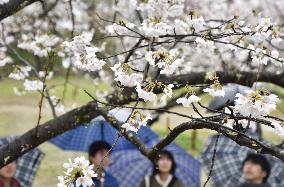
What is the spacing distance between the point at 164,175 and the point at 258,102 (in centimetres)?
284

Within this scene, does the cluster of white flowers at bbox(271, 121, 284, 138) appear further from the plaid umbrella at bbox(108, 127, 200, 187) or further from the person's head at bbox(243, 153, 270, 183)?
the plaid umbrella at bbox(108, 127, 200, 187)

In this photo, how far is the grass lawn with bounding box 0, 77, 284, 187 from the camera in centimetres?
1020

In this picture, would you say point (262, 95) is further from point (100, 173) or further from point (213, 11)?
point (213, 11)

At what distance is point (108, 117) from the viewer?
11.3 feet

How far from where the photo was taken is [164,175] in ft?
16.1

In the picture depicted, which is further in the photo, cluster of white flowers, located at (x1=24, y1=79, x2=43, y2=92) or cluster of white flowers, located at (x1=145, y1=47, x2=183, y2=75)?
cluster of white flowers, located at (x1=24, y1=79, x2=43, y2=92)

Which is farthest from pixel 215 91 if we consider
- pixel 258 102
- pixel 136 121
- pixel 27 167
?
pixel 27 167

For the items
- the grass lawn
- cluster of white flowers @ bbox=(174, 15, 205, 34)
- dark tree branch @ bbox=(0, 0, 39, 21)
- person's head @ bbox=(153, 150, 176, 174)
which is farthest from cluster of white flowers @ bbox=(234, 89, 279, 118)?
the grass lawn

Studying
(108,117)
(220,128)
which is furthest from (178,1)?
(220,128)

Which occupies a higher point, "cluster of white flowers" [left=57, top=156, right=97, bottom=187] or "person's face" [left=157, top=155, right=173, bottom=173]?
"person's face" [left=157, top=155, right=173, bottom=173]

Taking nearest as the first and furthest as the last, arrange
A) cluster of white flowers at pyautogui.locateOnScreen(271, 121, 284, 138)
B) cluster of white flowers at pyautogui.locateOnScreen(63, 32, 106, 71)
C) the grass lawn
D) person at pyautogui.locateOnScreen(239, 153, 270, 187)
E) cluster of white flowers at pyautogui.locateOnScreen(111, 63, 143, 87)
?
cluster of white flowers at pyautogui.locateOnScreen(271, 121, 284, 138) < cluster of white flowers at pyautogui.locateOnScreen(111, 63, 143, 87) < cluster of white flowers at pyautogui.locateOnScreen(63, 32, 106, 71) < person at pyautogui.locateOnScreen(239, 153, 270, 187) < the grass lawn

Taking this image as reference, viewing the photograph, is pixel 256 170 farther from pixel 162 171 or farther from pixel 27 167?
pixel 27 167

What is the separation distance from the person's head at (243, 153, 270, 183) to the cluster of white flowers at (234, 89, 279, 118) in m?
2.37

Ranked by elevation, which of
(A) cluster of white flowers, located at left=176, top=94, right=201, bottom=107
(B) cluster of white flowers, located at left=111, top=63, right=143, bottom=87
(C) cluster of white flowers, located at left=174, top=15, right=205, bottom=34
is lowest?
(A) cluster of white flowers, located at left=176, top=94, right=201, bottom=107
